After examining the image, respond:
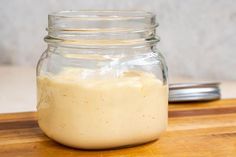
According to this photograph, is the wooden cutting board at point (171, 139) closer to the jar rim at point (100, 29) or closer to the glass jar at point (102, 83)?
the glass jar at point (102, 83)

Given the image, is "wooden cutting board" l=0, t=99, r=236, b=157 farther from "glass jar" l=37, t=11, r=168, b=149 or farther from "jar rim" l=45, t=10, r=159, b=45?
"jar rim" l=45, t=10, r=159, b=45

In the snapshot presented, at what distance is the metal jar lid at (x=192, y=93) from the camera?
0.88 m

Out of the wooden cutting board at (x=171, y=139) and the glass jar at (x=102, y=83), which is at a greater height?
the glass jar at (x=102, y=83)

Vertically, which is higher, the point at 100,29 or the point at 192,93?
the point at 100,29

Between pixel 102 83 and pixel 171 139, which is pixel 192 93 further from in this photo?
pixel 102 83

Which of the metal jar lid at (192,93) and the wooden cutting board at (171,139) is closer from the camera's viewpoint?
the wooden cutting board at (171,139)

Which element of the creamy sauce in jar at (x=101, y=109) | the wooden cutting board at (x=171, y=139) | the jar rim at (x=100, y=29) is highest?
the jar rim at (x=100, y=29)

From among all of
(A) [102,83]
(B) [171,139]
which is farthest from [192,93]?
(A) [102,83]

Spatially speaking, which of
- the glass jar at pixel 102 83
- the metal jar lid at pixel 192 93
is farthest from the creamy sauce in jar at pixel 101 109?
the metal jar lid at pixel 192 93

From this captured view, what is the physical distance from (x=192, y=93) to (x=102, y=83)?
337 millimetres

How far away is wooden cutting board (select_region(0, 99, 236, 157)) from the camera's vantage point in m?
0.62

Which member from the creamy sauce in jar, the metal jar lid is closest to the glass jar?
the creamy sauce in jar

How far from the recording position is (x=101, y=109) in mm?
595

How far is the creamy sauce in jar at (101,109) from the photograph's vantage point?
23.4 inches
